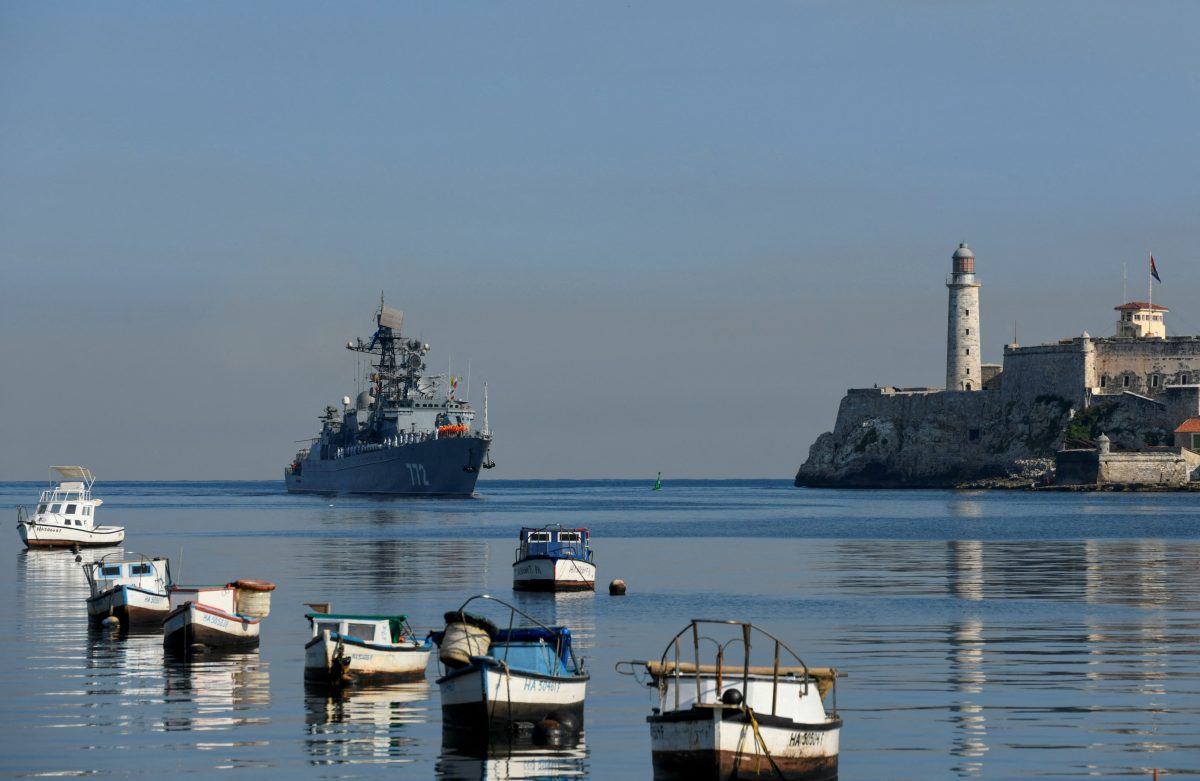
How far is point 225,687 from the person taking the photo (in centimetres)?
2700

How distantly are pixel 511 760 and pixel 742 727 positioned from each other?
3.86 meters

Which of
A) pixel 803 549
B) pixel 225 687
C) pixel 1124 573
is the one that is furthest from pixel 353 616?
pixel 803 549

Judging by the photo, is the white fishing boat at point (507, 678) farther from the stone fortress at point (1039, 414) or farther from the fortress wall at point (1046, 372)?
the fortress wall at point (1046, 372)

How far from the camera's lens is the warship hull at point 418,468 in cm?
12150

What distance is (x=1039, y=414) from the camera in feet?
471

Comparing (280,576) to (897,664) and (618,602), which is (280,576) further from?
(897,664)

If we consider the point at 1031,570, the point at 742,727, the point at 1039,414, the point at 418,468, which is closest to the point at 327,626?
the point at 742,727

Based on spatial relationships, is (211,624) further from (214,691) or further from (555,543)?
(555,543)

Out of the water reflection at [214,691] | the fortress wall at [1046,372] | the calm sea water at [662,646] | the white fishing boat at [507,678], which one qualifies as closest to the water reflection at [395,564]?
the calm sea water at [662,646]

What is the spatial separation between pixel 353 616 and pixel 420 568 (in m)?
25.7

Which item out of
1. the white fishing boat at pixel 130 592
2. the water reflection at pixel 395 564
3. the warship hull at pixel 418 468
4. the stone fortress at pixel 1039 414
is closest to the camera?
the white fishing boat at pixel 130 592

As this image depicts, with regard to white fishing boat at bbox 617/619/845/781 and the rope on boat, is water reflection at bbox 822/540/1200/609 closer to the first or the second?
white fishing boat at bbox 617/619/845/781

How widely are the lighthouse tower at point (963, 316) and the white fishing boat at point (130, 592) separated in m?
119

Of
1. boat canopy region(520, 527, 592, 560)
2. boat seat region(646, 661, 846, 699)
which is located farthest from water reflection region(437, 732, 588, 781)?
boat canopy region(520, 527, 592, 560)
